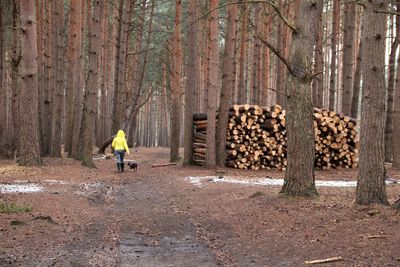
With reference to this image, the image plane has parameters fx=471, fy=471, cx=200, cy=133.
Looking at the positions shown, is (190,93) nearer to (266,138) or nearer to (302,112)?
(266,138)

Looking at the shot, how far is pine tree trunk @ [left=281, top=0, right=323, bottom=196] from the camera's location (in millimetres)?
9344

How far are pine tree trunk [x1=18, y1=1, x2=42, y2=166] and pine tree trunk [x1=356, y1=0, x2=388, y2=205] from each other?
1129cm

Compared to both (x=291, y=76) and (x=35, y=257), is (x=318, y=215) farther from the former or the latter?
(x=35, y=257)

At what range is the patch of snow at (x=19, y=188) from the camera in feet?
33.5

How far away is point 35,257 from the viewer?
5773mm

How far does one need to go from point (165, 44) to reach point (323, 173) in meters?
25.1

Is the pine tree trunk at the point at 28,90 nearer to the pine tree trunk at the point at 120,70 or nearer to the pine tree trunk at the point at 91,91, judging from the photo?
the pine tree trunk at the point at 91,91

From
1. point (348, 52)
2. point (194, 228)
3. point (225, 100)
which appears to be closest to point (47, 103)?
point (225, 100)

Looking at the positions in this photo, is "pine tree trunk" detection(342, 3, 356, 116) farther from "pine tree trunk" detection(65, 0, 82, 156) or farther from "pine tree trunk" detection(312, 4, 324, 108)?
"pine tree trunk" detection(65, 0, 82, 156)

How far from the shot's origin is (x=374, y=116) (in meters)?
7.75

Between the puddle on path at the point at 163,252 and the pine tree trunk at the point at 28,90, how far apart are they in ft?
30.9

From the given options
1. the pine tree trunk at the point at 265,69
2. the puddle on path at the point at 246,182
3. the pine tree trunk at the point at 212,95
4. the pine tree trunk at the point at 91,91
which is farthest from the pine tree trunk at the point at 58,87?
the pine tree trunk at the point at 265,69

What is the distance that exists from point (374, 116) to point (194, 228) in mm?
3509

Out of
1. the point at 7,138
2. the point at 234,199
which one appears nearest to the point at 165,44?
the point at 7,138
